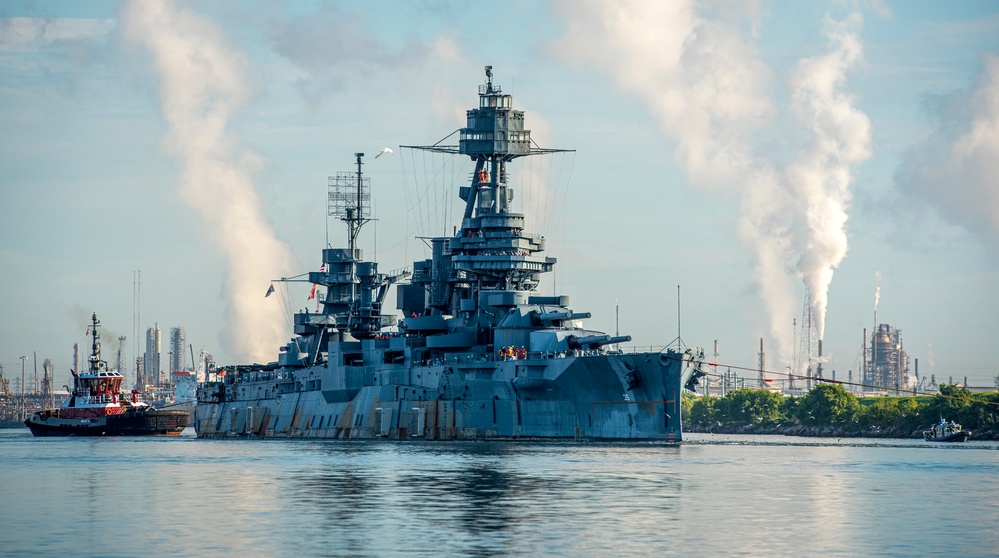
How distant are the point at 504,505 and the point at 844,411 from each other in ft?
324

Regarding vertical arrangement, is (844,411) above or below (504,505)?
above

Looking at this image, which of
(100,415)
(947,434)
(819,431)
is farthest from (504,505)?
(819,431)

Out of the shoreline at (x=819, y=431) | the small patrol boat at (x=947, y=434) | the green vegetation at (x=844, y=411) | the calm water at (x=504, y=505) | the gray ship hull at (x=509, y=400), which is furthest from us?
the shoreline at (x=819, y=431)

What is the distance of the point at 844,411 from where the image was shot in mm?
134500

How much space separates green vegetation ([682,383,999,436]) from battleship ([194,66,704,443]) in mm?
45536

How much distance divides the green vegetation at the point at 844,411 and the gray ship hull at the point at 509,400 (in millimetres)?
45698

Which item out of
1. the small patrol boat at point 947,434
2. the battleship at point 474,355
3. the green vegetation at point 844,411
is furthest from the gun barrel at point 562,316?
the green vegetation at point 844,411

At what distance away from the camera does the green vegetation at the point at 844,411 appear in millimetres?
113631

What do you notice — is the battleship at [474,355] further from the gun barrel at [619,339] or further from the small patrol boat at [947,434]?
the small patrol boat at [947,434]

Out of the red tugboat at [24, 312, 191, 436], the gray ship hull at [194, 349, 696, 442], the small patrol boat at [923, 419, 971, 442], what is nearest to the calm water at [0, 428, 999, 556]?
the gray ship hull at [194, 349, 696, 442]

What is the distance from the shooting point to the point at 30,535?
3512cm

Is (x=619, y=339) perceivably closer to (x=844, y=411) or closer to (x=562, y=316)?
(x=562, y=316)

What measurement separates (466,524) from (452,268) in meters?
51.6

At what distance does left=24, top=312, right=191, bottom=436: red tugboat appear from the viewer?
115 meters
